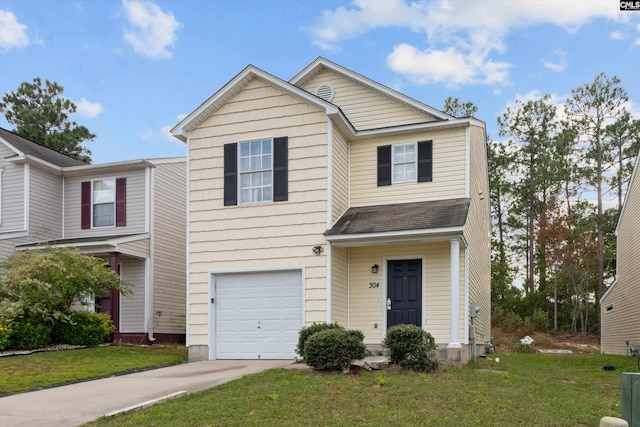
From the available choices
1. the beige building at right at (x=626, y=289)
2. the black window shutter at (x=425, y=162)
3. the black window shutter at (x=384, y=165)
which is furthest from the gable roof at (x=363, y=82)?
the beige building at right at (x=626, y=289)

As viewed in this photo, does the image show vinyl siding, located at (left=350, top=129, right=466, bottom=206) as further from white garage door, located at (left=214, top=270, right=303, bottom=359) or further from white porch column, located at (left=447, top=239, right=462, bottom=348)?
white garage door, located at (left=214, top=270, right=303, bottom=359)

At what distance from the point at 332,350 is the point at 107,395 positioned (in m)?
3.69

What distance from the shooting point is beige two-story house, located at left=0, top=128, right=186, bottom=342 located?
1892 centimetres

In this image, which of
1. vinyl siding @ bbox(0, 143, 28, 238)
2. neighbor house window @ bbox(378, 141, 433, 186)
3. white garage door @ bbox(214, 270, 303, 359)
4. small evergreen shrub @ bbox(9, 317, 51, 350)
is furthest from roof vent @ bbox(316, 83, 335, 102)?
vinyl siding @ bbox(0, 143, 28, 238)

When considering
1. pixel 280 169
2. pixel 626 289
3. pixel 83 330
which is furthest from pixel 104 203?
pixel 626 289

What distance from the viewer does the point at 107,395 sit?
8.72m

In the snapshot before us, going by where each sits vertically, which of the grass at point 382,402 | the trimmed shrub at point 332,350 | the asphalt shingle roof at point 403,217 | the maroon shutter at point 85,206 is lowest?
the grass at point 382,402

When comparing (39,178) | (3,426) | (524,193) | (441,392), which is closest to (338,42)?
(39,178)

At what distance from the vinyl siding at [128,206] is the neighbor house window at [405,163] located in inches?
357

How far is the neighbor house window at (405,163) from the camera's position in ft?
46.2

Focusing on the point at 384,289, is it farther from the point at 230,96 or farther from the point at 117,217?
the point at 117,217

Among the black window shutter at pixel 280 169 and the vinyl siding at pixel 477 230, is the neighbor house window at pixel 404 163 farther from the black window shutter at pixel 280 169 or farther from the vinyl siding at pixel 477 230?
the black window shutter at pixel 280 169

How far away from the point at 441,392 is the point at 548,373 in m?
6.15

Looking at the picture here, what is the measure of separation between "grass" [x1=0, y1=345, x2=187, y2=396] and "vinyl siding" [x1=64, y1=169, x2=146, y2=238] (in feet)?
16.4
